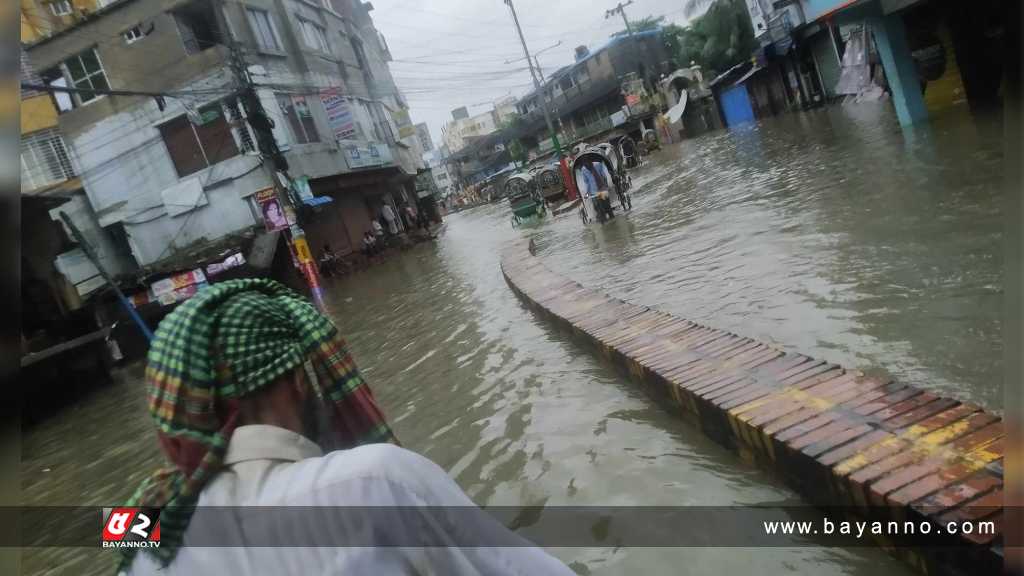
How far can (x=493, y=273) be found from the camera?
37.7ft

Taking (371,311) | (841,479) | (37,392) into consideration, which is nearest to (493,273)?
(371,311)

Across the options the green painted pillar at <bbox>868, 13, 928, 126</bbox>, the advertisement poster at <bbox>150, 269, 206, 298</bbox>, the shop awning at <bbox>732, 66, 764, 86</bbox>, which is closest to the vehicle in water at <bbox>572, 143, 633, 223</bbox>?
the green painted pillar at <bbox>868, 13, 928, 126</bbox>

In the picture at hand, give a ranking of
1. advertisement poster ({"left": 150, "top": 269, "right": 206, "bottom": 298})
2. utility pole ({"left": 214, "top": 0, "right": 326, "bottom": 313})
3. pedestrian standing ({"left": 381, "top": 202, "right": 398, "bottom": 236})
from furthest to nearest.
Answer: pedestrian standing ({"left": 381, "top": 202, "right": 398, "bottom": 236})
utility pole ({"left": 214, "top": 0, "right": 326, "bottom": 313})
advertisement poster ({"left": 150, "top": 269, "right": 206, "bottom": 298})

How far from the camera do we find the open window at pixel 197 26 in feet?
70.4

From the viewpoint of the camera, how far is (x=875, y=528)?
221 centimetres

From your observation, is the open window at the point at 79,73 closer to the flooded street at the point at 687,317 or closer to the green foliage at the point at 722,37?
the flooded street at the point at 687,317

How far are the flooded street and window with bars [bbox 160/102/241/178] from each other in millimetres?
11158

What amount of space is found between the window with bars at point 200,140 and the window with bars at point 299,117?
2130 mm

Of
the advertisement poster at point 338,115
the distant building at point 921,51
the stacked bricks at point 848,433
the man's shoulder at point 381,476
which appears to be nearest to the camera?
the man's shoulder at point 381,476

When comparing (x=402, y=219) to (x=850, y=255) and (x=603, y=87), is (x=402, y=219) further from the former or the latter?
(x=850, y=255)

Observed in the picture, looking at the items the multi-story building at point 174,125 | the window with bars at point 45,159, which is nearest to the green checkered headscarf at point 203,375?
the multi-story building at point 174,125

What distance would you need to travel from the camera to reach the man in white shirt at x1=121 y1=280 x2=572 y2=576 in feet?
3.72

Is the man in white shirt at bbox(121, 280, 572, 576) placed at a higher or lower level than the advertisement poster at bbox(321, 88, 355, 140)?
lower

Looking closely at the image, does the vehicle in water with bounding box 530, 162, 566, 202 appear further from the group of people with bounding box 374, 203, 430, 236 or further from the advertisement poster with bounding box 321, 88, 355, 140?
the group of people with bounding box 374, 203, 430, 236
